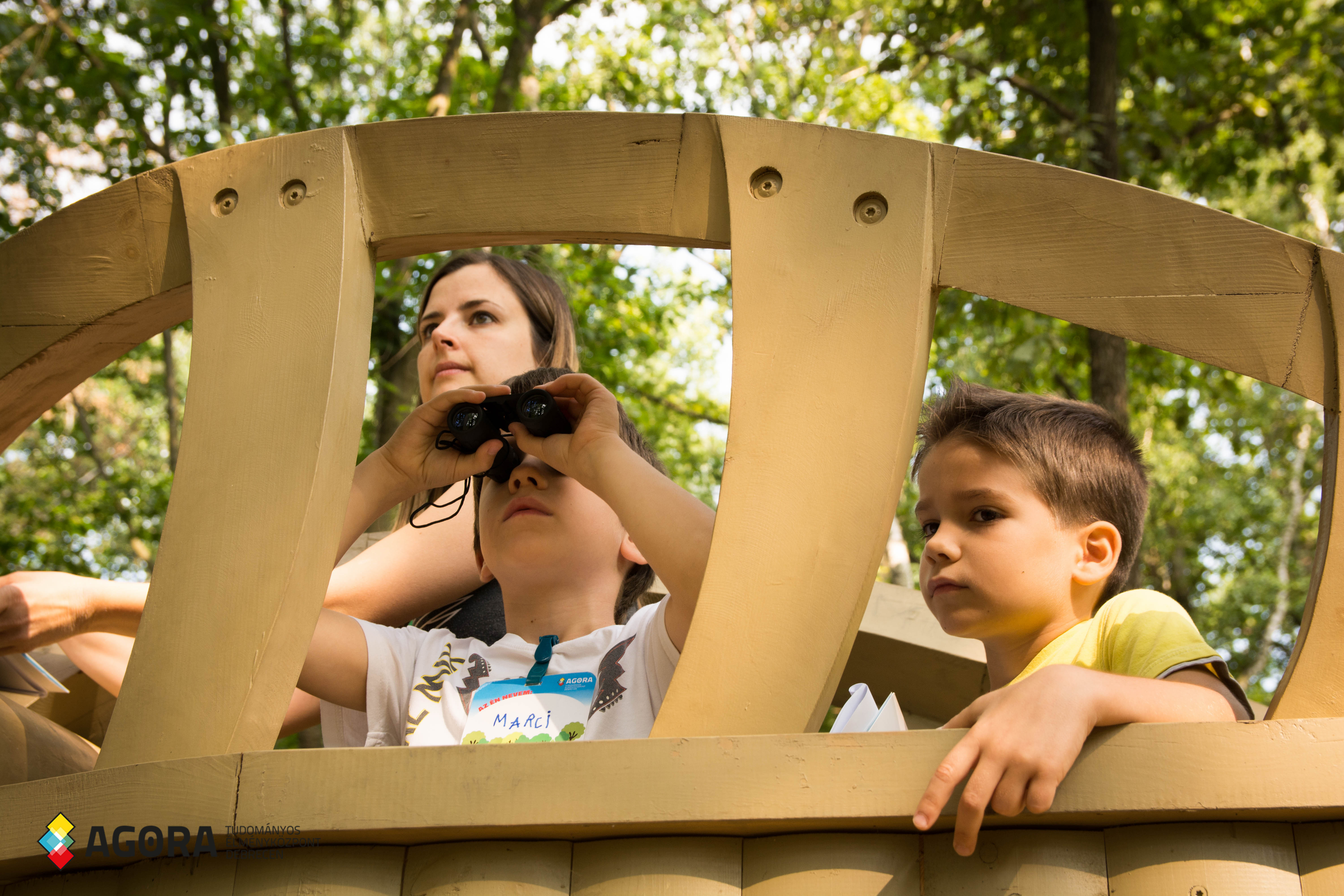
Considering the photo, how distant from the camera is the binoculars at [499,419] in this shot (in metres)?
1.55

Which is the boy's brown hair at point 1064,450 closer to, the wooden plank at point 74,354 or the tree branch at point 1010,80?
the wooden plank at point 74,354

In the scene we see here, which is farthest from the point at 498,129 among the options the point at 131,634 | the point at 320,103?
the point at 320,103

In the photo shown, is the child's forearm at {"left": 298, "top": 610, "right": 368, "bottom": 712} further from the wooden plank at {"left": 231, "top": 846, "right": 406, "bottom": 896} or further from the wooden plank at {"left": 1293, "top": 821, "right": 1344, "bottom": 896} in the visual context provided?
the wooden plank at {"left": 1293, "top": 821, "right": 1344, "bottom": 896}

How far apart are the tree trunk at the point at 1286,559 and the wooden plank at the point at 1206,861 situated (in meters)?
13.1

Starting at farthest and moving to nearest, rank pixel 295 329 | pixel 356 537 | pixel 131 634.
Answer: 1. pixel 131 634
2. pixel 356 537
3. pixel 295 329

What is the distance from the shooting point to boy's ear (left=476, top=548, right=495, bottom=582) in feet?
7.20

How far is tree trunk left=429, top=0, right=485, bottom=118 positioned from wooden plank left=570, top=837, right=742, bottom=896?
21.9ft

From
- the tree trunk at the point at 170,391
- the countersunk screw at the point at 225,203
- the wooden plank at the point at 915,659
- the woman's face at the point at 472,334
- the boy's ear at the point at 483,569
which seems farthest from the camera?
the tree trunk at the point at 170,391

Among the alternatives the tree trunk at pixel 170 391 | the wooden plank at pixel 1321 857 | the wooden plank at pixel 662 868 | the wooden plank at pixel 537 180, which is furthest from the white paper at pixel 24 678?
the tree trunk at pixel 170 391

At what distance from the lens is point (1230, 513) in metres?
14.3

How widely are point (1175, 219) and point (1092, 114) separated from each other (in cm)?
453

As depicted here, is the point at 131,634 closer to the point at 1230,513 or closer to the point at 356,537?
the point at 356,537

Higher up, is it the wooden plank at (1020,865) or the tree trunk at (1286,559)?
the tree trunk at (1286,559)

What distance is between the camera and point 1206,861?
3.03 feet
